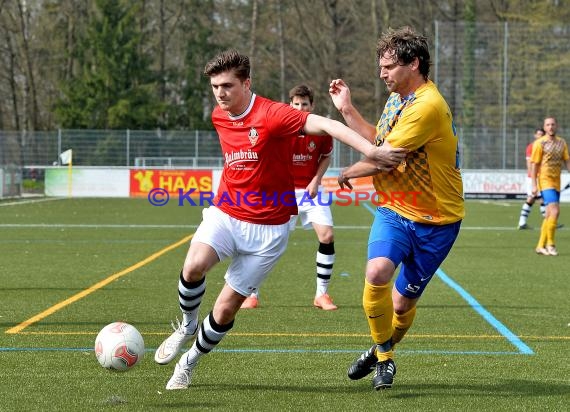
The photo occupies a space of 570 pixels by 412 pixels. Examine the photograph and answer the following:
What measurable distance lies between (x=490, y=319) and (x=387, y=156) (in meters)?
3.93

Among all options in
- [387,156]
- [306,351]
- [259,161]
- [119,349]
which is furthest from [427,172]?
[119,349]

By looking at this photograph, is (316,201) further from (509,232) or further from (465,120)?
(465,120)

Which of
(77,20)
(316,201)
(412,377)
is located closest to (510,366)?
(412,377)

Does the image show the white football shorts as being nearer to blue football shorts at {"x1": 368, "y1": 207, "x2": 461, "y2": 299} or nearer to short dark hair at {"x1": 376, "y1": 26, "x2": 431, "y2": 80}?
blue football shorts at {"x1": 368, "y1": 207, "x2": 461, "y2": 299}

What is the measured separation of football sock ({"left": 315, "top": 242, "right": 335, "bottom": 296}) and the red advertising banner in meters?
27.6

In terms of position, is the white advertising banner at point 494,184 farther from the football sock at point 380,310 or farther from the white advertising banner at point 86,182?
the football sock at point 380,310

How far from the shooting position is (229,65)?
631 cm

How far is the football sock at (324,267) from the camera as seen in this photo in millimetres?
10406

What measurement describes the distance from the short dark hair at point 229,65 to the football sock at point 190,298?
1280mm

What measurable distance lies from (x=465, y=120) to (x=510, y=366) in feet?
111

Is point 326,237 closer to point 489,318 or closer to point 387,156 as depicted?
point 489,318

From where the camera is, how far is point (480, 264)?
49.3ft

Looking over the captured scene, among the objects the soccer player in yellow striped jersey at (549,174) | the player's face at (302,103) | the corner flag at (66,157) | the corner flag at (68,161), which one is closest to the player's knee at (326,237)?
the player's face at (302,103)

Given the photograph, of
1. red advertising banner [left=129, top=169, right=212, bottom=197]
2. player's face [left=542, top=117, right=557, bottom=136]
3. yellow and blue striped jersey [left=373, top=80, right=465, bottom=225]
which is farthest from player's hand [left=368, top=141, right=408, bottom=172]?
red advertising banner [left=129, top=169, right=212, bottom=197]
